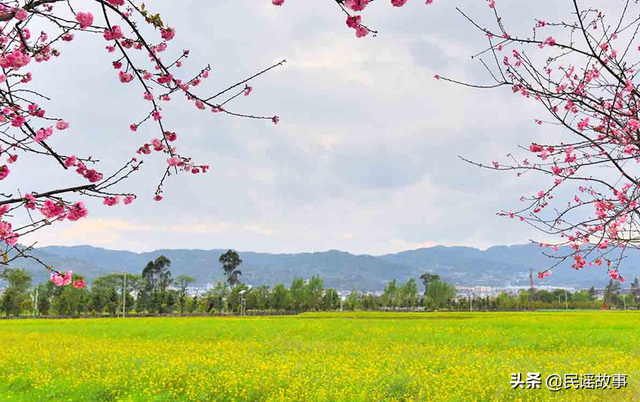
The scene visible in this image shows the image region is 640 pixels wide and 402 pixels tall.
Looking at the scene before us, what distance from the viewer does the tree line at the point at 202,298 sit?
218 ft

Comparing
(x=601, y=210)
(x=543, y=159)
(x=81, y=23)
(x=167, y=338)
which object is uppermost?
(x=81, y=23)

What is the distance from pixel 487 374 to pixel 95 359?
1239 centimetres

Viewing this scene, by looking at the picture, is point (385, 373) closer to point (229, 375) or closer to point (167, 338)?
point (229, 375)

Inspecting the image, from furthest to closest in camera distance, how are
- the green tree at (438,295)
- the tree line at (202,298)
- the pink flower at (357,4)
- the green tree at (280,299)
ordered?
the green tree at (438,295), the green tree at (280,299), the tree line at (202,298), the pink flower at (357,4)

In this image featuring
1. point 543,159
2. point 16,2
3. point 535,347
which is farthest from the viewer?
point 535,347

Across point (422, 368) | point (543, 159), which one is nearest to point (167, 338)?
point (422, 368)

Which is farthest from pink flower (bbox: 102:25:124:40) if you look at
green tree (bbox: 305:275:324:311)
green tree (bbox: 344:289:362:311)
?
green tree (bbox: 344:289:362:311)

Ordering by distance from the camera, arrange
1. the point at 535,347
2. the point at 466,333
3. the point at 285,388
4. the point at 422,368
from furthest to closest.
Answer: the point at 466,333, the point at 535,347, the point at 422,368, the point at 285,388

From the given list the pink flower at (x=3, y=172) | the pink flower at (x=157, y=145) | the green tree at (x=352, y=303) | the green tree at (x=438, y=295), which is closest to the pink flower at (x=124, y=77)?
the pink flower at (x=157, y=145)

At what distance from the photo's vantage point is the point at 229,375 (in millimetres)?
12367

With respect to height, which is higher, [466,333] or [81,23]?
[81,23]

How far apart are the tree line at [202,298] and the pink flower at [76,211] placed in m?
66.1

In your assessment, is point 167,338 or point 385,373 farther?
point 167,338

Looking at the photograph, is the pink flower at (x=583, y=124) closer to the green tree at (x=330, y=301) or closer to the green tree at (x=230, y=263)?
the green tree at (x=330, y=301)
